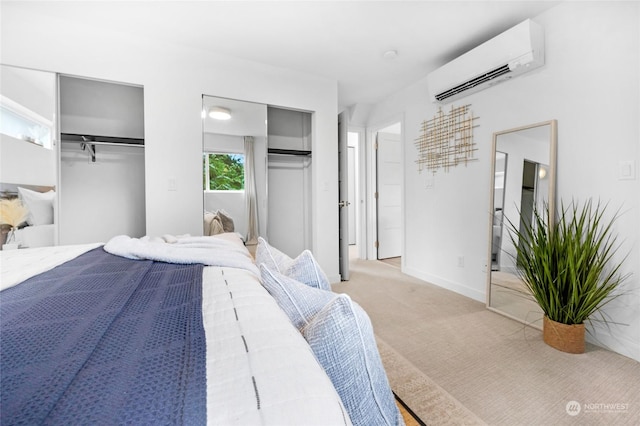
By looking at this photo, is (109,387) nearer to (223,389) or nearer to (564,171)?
(223,389)

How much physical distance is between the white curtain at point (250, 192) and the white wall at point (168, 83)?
46 cm

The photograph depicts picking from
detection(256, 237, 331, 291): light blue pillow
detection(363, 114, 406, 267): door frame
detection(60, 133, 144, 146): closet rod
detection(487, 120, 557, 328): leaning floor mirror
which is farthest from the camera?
detection(363, 114, 406, 267): door frame

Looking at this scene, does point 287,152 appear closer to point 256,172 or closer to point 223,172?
point 256,172

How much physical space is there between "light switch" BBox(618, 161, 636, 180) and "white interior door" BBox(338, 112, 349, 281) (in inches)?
87.8

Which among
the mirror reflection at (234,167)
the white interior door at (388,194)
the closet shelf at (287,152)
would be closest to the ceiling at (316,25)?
the mirror reflection at (234,167)

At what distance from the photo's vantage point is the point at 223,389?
1.42 feet

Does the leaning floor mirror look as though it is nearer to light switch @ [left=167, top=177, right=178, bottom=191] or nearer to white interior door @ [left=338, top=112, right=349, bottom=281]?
white interior door @ [left=338, top=112, right=349, bottom=281]

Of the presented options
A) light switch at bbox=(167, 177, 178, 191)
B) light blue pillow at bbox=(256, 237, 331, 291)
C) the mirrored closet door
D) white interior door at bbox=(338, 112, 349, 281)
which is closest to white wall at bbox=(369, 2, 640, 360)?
white interior door at bbox=(338, 112, 349, 281)

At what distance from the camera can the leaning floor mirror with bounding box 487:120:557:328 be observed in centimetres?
212

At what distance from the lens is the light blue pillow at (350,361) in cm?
62

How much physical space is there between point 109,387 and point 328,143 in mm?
Result: 2980

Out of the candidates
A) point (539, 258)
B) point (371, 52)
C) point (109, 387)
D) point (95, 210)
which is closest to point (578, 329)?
point (539, 258)

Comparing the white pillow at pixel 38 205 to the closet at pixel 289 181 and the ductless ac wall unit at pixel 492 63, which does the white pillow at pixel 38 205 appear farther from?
the ductless ac wall unit at pixel 492 63

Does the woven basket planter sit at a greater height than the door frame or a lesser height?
lesser
